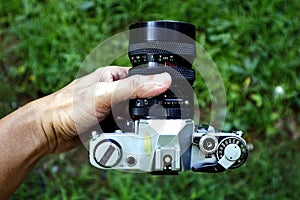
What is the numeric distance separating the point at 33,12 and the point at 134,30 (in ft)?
5.09

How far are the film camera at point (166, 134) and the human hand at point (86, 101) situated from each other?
0.03 m

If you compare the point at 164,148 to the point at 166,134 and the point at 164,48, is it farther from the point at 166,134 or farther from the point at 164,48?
the point at 164,48

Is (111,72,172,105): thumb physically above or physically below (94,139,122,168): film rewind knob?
above

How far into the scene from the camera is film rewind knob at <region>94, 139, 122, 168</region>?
4.38ft

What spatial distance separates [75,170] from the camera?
2547 mm

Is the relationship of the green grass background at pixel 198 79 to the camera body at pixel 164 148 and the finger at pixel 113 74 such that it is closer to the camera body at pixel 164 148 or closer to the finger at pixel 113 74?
the finger at pixel 113 74

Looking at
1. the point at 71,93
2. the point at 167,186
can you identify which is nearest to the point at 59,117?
the point at 71,93

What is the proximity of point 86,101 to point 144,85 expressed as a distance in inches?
10.8

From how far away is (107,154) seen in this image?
133 centimetres

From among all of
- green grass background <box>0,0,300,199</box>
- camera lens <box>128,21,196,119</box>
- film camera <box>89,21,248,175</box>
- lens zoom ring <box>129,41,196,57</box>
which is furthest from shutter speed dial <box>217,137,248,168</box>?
green grass background <box>0,0,300,199</box>

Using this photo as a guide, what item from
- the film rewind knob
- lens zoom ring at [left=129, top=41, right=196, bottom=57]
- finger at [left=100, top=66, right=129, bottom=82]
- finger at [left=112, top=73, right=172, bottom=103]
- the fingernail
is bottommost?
the film rewind knob

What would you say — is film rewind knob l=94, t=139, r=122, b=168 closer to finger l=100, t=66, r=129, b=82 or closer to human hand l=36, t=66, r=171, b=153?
human hand l=36, t=66, r=171, b=153

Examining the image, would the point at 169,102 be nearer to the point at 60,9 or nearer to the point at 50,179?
the point at 50,179

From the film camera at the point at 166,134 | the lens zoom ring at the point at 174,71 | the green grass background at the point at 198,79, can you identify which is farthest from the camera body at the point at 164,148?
the green grass background at the point at 198,79
